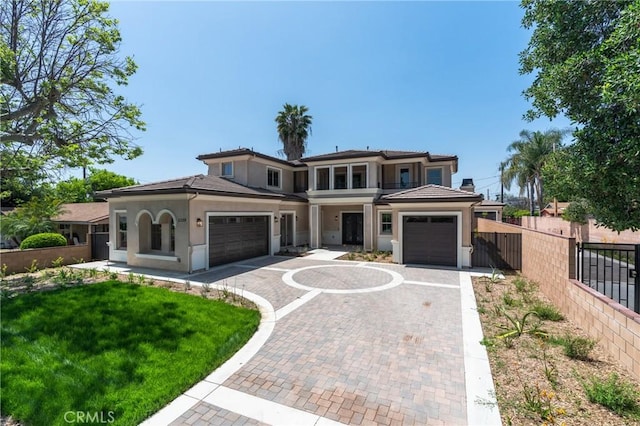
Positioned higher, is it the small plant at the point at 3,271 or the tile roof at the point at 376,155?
the tile roof at the point at 376,155

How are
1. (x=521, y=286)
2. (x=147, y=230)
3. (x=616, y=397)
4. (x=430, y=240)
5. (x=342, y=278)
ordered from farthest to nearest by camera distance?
(x=147, y=230) < (x=430, y=240) < (x=342, y=278) < (x=521, y=286) < (x=616, y=397)

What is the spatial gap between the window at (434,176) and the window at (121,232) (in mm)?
20334

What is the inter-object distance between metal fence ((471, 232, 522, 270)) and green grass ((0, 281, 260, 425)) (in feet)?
37.4

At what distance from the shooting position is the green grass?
377 centimetres

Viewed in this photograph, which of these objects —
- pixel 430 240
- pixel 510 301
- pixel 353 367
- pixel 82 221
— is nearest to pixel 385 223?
pixel 430 240

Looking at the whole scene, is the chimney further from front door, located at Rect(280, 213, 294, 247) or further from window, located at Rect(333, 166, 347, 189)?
front door, located at Rect(280, 213, 294, 247)

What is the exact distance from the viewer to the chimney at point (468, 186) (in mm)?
25733

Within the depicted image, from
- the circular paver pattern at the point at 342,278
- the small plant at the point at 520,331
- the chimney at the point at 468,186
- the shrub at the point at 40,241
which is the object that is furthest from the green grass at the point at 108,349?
the chimney at the point at 468,186

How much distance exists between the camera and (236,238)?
14469 millimetres

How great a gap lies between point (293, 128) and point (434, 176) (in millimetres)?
18009

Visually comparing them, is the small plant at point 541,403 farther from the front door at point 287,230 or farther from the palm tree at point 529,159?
the palm tree at point 529,159

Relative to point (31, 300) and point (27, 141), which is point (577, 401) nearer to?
point (31, 300)

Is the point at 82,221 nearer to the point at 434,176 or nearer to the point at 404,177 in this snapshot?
the point at 404,177

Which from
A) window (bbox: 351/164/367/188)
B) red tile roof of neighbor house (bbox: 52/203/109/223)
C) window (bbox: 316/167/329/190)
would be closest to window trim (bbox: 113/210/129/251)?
red tile roof of neighbor house (bbox: 52/203/109/223)
